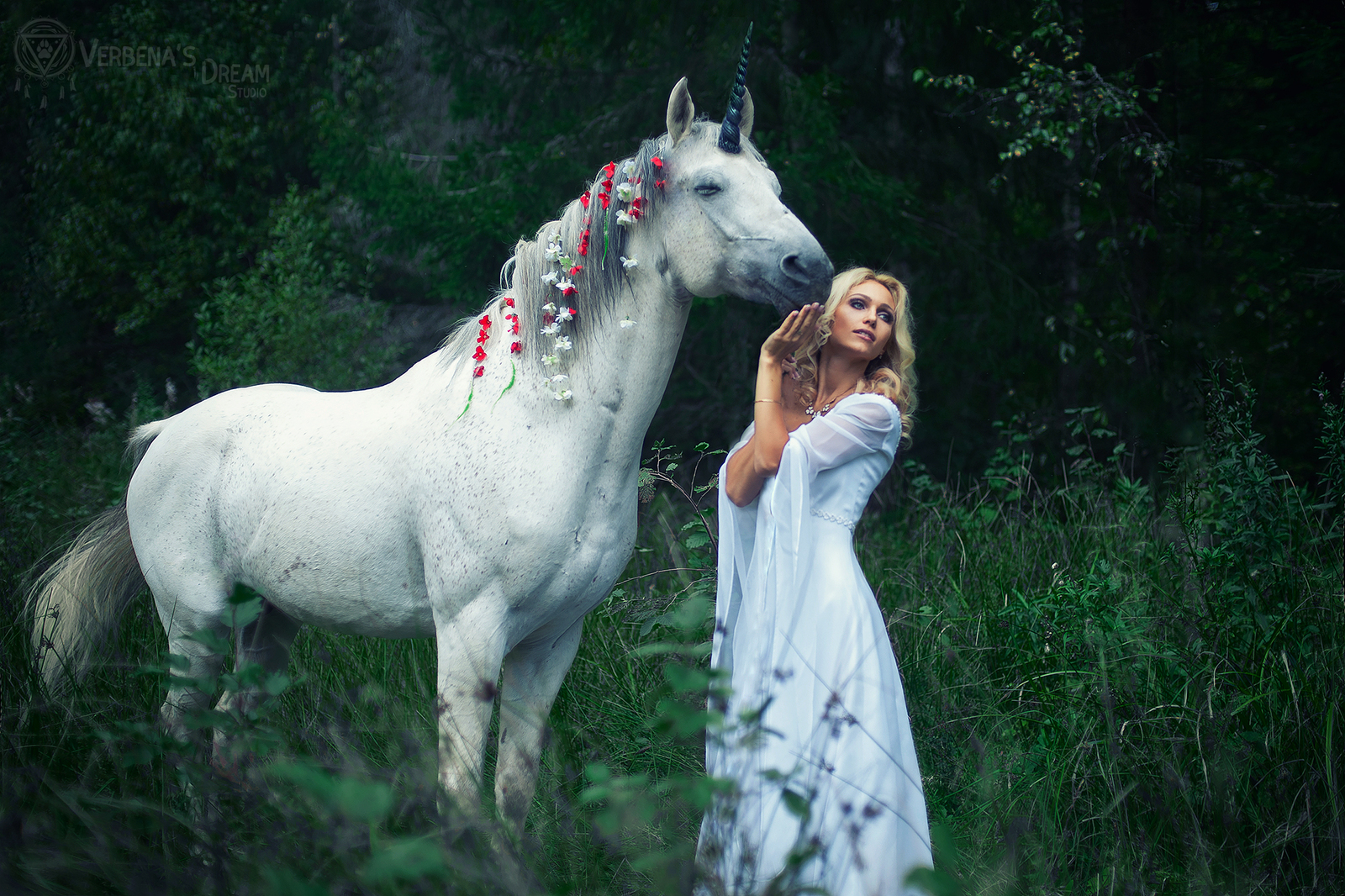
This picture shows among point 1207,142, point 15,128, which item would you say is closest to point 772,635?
point 1207,142

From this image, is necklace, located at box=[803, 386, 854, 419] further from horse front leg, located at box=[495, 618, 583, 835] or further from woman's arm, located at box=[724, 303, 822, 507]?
horse front leg, located at box=[495, 618, 583, 835]

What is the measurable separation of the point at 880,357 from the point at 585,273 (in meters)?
0.89

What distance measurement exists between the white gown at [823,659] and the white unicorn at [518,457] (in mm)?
357

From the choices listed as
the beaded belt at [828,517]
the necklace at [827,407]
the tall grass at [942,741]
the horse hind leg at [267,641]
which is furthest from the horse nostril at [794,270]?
the horse hind leg at [267,641]

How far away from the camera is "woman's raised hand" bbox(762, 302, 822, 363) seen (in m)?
2.20

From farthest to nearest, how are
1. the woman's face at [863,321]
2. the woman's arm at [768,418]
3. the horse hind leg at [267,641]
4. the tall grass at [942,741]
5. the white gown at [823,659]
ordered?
the horse hind leg at [267,641]
the woman's face at [863,321]
the woman's arm at [768,418]
the white gown at [823,659]
the tall grass at [942,741]

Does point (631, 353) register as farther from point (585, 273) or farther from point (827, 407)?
point (827, 407)

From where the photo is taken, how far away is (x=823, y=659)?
7.37 feet

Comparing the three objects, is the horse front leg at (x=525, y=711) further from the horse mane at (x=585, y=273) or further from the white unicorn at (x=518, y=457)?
the horse mane at (x=585, y=273)

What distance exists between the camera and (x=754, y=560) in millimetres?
2361

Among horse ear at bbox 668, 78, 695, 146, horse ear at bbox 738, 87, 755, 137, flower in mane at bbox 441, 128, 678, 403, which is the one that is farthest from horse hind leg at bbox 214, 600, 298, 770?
horse ear at bbox 738, 87, 755, 137

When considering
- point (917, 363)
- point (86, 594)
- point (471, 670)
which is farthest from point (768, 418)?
point (917, 363)

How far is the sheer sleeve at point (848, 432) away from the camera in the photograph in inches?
91.2

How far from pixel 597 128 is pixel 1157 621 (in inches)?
208
